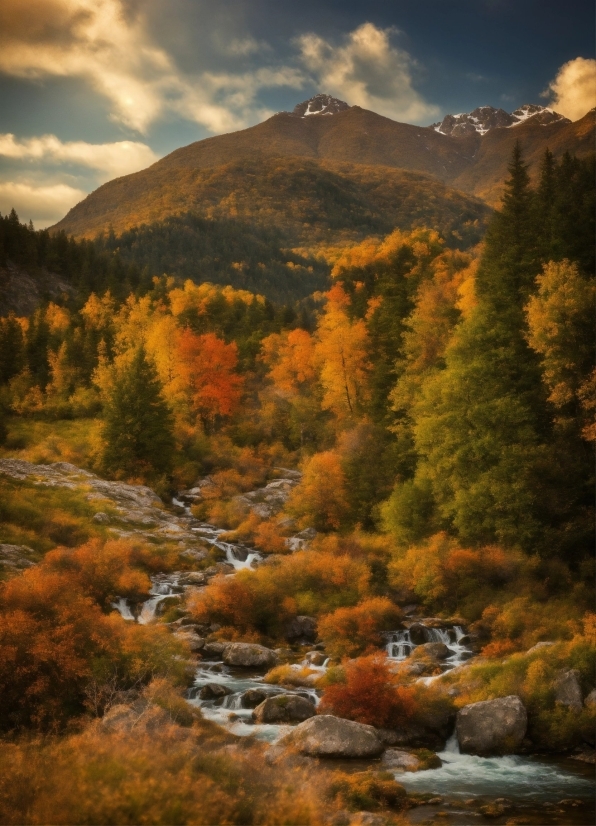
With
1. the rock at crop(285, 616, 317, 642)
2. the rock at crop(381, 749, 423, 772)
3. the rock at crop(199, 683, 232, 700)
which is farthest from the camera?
the rock at crop(285, 616, 317, 642)

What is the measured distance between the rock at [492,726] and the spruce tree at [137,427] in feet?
Result: 128

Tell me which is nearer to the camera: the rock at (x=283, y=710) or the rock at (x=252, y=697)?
the rock at (x=283, y=710)

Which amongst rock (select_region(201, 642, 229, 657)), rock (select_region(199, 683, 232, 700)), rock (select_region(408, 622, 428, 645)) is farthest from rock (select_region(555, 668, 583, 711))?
rock (select_region(201, 642, 229, 657))

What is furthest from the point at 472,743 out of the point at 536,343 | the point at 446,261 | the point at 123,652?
the point at 446,261

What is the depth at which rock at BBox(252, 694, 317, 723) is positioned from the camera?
72.0 ft

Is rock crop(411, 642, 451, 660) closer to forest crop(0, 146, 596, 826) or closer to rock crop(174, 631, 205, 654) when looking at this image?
forest crop(0, 146, 596, 826)

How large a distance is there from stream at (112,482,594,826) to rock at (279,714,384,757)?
0.55 metres

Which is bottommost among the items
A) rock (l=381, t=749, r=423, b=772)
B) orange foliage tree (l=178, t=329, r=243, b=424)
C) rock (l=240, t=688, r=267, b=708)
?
rock (l=240, t=688, r=267, b=708)

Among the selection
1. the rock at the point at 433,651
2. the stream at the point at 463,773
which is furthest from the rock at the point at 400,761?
the rock at the point at 433,651

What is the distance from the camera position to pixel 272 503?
5122 cm

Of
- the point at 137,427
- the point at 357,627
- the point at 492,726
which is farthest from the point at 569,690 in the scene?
the point at 137,427

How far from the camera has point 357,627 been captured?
29.5 meters

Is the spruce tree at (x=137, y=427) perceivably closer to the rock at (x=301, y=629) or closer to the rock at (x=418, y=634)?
the rock at (x=301, y=629)

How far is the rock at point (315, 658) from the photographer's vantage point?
90.1 ft
